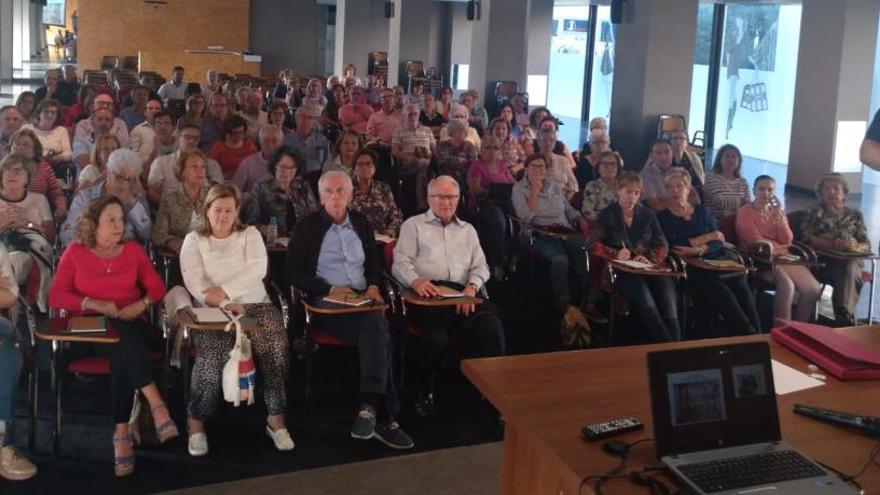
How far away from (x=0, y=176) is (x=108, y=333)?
211 cm

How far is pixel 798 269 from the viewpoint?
6.94 m

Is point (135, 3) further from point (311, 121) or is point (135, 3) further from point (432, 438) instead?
point (432, 438)

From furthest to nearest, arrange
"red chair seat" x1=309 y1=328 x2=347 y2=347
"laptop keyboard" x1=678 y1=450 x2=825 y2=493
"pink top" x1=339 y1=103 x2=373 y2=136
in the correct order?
1. "pink top" x1=339 y1=103 x2=373 y2=136
2. "red chair seat" x1=309 y1=328 x2=347 y2=347
3. "laptop keyboard" x1=678 y1=450 x2=825 y2=493

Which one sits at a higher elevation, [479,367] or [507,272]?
[479,367]

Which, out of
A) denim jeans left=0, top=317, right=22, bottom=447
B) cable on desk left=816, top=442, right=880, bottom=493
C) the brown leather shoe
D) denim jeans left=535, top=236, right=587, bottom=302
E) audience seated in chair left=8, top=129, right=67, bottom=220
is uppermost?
audience seated in chair left=8, top=129, right=67, bottom=220

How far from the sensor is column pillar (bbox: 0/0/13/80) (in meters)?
25.0

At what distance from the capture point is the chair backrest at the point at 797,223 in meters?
7.26

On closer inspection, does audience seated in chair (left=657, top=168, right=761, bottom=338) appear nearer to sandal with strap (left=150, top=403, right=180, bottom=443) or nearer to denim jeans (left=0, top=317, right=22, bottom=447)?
sandal with strap (left=150, top=403, right=180, bottom=443)

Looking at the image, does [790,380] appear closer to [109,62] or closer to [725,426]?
[725,426]

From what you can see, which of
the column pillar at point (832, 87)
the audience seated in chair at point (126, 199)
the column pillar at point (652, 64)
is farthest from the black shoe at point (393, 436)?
the column pillar at point (832, 87)

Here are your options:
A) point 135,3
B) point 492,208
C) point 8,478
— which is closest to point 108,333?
point 8,478

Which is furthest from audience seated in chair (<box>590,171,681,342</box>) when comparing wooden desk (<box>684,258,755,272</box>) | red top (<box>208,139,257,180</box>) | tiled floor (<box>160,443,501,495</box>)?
red top (<box>208,139,257,180</box>)

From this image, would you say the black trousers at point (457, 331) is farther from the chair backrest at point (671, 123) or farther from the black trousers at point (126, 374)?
the chair backrest at point (671, 123)

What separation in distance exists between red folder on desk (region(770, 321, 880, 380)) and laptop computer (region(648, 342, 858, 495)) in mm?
786
